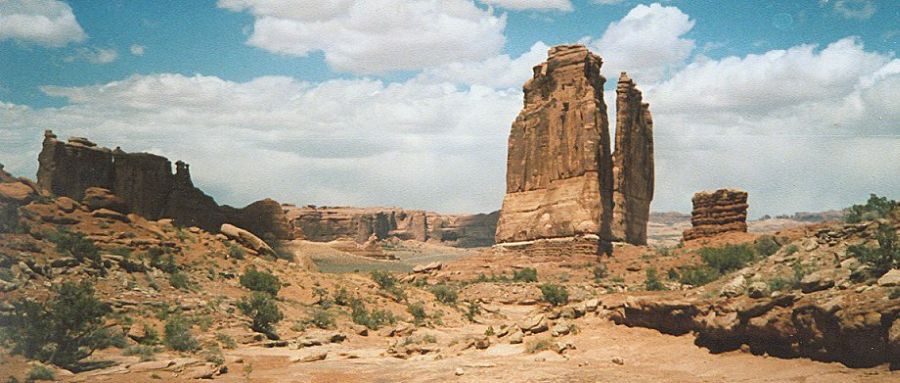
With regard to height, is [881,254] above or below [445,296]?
above

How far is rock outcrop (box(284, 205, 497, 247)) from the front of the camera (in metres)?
121

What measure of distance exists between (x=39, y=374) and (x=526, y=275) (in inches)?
1332

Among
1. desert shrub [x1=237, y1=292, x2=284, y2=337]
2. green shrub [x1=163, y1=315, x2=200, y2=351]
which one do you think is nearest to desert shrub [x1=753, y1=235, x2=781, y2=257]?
desert shrub [x1=237, y1=292, x2=284, y2=337]

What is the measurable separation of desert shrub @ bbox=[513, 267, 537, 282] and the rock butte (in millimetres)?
5605

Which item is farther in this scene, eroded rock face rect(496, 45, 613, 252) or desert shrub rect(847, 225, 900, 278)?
eroded rock face rect(496, 45, 613, 252)

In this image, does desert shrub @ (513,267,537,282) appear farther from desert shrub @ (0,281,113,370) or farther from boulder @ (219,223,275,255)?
desert shrub @ (0,281,113,370)

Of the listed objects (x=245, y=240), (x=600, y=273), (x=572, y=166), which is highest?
(x=572, y=166)

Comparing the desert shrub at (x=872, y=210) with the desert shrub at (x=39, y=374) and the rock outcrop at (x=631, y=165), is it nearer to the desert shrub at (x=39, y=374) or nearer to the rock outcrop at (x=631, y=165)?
the desert shrub at (x=39, y=374)

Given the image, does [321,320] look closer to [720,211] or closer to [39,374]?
[39,374]

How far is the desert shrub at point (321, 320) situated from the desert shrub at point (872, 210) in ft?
49.8


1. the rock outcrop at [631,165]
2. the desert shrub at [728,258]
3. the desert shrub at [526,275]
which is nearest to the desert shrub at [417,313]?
the desert shrub at [526,275]

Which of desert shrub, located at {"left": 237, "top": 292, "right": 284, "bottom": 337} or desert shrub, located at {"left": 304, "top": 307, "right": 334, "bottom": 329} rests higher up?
desert shrub, located at {"left": 237, "top": 292, "right": 284, "bottom": 337}

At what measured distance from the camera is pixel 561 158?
52406 mm

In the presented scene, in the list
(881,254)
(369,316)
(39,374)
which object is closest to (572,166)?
(369,316)
